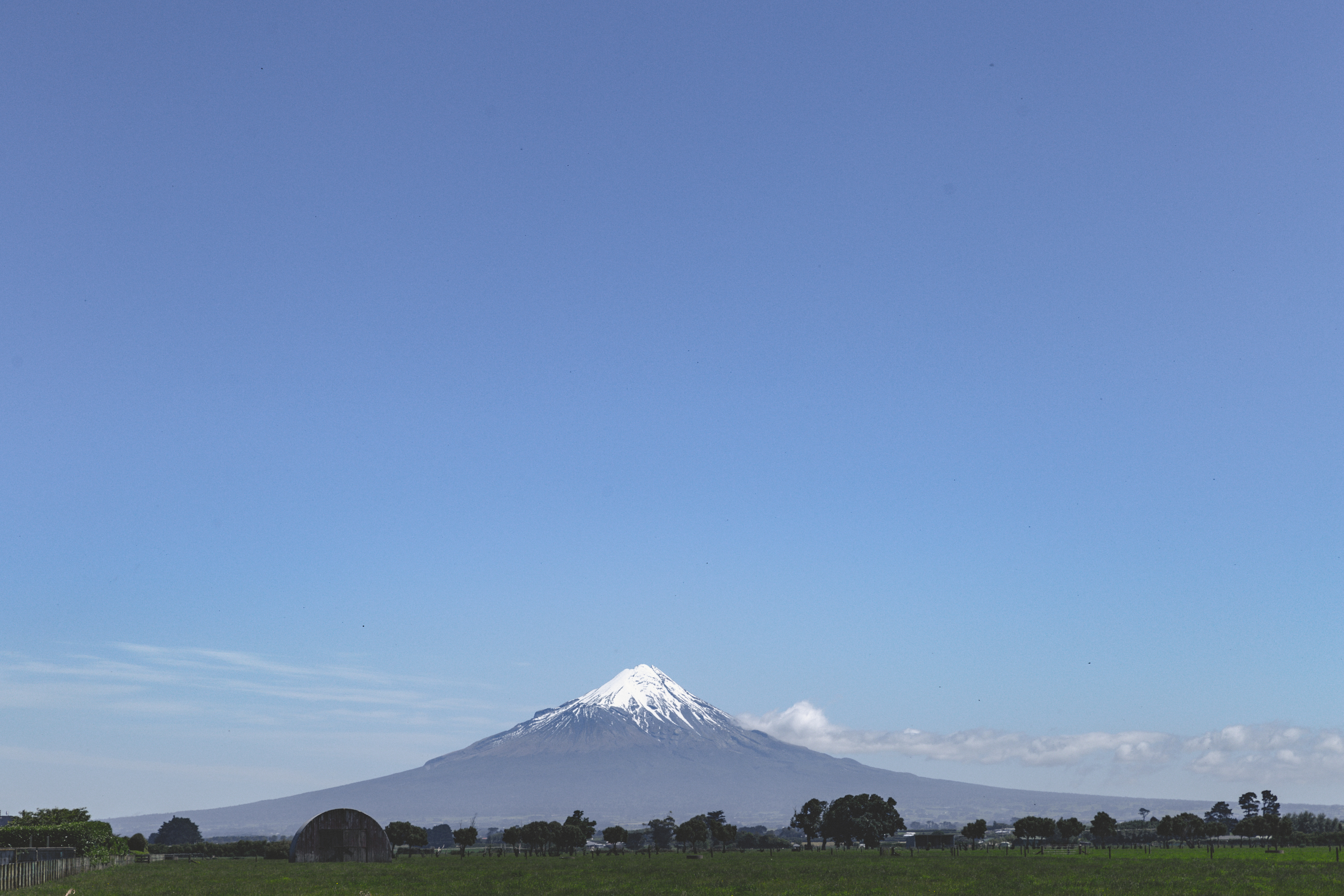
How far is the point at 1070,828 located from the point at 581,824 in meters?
68.9

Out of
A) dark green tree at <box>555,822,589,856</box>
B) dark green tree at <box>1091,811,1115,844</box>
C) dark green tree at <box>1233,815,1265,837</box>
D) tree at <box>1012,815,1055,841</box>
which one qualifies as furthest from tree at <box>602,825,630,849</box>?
dark green tree at <box>1233,815,1265,837</box>

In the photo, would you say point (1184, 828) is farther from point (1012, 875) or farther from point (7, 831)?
point (7, 831)

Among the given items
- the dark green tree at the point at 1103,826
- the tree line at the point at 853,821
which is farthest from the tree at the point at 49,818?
the dark green tree at the point at 1103,826

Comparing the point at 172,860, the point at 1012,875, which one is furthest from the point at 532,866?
the point at 172,860

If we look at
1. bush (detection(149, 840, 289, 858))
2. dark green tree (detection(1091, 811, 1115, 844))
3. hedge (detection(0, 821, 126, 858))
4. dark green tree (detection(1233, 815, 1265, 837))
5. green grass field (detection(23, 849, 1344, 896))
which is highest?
hedge (detection(0, 821, 126, 858))

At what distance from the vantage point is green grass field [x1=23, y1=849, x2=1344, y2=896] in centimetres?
5525

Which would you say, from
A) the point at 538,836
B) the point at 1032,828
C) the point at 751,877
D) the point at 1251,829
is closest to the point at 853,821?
the point at 1032,828

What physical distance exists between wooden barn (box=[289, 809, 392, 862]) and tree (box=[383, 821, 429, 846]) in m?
41.7

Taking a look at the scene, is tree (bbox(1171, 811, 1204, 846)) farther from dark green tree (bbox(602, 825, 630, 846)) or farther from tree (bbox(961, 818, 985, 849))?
dark green tree (bbox(602, 825, 630, 846))

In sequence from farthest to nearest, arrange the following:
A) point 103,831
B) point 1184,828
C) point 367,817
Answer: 1. point 1184,828
2. point 367,817
3. point 103,831

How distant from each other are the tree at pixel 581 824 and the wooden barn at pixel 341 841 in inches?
1685

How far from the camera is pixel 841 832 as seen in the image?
6152 inches

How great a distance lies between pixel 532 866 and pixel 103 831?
1544 inches

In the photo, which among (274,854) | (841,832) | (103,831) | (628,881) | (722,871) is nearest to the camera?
(628,881)
